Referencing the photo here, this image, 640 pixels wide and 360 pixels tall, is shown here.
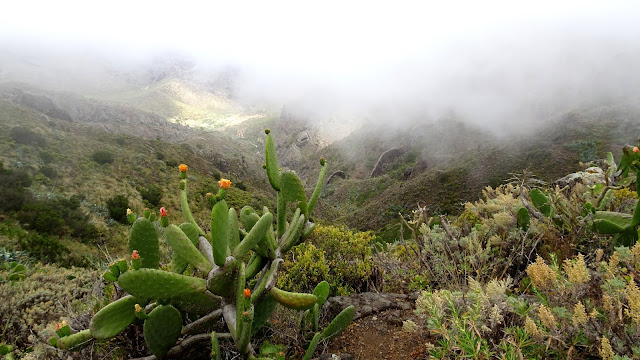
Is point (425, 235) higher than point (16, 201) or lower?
higher

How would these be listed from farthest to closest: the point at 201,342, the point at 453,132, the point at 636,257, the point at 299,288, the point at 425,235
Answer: the point at 453,132 → the point at 425,235 → the point at 299,288 → the point at 201,342 → the point at 636,257

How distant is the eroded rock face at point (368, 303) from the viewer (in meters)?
3.25

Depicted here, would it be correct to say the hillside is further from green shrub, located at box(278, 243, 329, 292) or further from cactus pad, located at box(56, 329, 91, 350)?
cactus pad, located at box(56, 329, 91, 350)

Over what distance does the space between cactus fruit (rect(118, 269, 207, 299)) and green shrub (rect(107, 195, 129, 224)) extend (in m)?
18.3

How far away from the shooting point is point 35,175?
1859 cm

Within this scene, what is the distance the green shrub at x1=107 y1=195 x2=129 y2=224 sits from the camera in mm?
17219

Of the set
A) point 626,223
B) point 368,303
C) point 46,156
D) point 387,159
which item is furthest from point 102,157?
point 387,159

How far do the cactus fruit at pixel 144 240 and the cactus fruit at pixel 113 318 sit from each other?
0.93 feet

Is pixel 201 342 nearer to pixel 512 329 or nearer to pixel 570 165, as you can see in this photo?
pixel 512 329

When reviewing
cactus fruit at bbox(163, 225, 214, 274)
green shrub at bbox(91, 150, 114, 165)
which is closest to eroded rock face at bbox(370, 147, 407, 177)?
green shrub at bbox(91, 150, 114, 165)

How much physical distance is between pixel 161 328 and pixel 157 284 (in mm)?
330

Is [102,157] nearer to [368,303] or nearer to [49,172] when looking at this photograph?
[49,172]

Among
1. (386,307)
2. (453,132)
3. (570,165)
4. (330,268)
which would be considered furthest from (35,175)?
(453,132)

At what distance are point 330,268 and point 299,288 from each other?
649 mm
